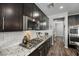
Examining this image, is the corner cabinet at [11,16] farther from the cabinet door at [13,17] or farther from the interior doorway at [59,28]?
the interior doorway at [59,28]

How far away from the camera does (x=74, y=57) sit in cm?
170

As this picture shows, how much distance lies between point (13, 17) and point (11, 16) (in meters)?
0.05

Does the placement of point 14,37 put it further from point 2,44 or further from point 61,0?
point 61,0

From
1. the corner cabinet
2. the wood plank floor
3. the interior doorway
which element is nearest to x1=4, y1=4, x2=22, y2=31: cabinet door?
the corner cabinet

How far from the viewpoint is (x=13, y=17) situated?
4.65ft

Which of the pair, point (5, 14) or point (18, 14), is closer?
point (5, 14)

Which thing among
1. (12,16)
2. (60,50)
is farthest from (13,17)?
(60,50)

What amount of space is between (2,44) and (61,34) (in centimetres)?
123

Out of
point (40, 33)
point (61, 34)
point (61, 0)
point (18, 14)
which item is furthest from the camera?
point (40, 33)

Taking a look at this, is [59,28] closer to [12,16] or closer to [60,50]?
[60,50]

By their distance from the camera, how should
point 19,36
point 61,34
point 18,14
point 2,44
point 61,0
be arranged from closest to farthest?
point 18,14 → point 2,44 → point 61,0 → point 61,34 → point 19,36

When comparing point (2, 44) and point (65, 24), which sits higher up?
point (65, 24)

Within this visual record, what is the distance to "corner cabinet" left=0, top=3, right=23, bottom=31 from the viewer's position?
1223 millimetres

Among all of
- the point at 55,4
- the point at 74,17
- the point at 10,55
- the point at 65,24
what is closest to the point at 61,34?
the point at 65,24
